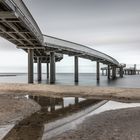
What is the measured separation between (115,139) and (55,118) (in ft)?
20.4

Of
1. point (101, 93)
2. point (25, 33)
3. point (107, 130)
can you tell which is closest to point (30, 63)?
point (25, 33)

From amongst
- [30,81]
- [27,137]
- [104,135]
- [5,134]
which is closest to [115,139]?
[104,135]

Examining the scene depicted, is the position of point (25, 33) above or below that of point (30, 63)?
above

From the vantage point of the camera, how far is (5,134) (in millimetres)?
12547

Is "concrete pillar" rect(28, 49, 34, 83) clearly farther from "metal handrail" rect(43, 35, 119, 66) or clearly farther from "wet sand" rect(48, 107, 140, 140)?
"wet sand" rect(48, 107, 140, 140)

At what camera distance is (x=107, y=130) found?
1246cm

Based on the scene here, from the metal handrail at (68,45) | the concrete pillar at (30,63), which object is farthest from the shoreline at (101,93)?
the metal handrail at (68,45)

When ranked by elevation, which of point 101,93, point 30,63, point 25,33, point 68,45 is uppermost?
Answer: point 68,45

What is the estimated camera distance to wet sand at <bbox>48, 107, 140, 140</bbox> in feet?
37.0

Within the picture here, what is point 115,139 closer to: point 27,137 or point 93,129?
point 93,129

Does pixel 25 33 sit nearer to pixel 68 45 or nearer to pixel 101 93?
pixel 101 93

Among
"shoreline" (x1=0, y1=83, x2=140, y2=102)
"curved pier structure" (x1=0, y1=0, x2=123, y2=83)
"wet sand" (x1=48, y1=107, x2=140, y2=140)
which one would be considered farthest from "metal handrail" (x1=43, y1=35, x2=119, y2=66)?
"wet sand" (x1=48, y1=107, x2=140, y2=140)

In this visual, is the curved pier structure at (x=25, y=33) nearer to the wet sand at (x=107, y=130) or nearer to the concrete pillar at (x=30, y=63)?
the concrete pillar at (x=30, y=63)

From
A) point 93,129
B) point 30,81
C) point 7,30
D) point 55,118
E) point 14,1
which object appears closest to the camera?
point 93,129
